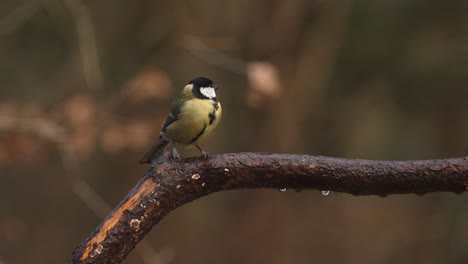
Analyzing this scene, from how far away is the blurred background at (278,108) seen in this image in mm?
6344

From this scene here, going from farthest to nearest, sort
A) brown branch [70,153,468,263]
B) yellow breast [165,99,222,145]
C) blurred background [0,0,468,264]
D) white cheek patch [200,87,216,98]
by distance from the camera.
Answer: blurred background [0,0,468,264], white cheek patch [200,87,216,98], yellow breast [165,99,222,145], brown branch [70,153,468,263]

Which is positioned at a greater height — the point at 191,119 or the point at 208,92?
the point at 208,92

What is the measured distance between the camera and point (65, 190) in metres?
7.29

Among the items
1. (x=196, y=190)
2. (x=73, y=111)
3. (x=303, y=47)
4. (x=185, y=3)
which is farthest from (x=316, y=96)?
(x=196, y=190)

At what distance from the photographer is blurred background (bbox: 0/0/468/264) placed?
20.8 feet

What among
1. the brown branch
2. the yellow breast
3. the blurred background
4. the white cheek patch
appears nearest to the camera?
the brown branch

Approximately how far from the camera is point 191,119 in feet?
7.94

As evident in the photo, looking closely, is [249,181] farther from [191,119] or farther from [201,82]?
[201,82]

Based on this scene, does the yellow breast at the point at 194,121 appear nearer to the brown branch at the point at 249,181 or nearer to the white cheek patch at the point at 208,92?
the white cheek patch at the point at 208,92

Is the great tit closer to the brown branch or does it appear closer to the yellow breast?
the yellow breast

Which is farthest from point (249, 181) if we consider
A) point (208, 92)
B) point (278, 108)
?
point (278, 108)

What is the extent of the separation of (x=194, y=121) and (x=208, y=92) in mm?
173

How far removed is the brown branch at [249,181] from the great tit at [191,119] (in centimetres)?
58

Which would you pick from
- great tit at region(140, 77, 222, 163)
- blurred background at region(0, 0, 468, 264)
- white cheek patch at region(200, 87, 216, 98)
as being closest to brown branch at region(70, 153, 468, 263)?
great tit at region(140, 77, 222, 163)
